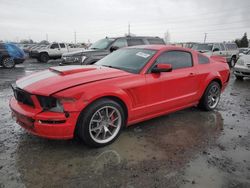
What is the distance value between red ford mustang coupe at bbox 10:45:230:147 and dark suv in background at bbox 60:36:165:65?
4.21 m

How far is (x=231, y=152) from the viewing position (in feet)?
11.4

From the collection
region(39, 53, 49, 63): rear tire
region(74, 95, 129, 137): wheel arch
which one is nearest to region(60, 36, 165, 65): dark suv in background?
region(74, 95, 129, 137): wheel arch

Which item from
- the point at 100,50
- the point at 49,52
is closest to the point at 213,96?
the point at 100,50

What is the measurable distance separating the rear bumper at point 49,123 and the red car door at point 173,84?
4.96 feet

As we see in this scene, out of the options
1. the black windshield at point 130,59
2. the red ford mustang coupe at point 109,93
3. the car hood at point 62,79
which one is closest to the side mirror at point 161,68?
the red ford mustang coupe at point 109,93

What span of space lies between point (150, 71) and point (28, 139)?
240cm

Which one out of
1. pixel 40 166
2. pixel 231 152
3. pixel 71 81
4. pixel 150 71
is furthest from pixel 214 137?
pixel 40 166

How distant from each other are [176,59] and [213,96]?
159 centimetres

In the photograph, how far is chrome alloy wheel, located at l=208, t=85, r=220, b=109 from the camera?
5.34 meters

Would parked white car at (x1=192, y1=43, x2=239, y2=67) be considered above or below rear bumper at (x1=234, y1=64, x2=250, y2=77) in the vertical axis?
above

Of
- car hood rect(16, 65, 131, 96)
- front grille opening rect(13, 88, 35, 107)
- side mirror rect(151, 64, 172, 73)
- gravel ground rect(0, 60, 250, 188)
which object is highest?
side mirror rect(151, 64, 172, 73)

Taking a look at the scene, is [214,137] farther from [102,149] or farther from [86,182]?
[86,182]

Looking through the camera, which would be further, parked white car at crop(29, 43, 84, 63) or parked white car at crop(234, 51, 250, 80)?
parked white car at crop(29, 43, 84, 63)

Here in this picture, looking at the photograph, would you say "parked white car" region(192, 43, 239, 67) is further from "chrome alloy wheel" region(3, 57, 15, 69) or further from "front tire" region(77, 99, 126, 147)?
"front tire" region(77, 99, 126, 147)
